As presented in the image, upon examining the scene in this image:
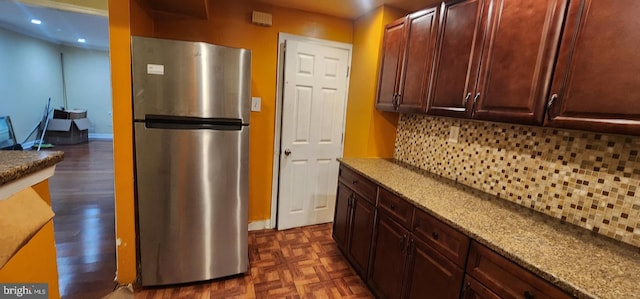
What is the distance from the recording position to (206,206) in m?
1.86

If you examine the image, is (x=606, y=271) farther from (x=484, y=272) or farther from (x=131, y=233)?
(x=131, y=233)

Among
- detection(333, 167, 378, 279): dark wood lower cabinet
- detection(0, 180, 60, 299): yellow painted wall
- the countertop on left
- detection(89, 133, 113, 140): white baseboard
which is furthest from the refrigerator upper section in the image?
detection(89, 133, 113, 140): white baseboard

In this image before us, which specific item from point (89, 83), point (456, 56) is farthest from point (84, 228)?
point (89, 83)

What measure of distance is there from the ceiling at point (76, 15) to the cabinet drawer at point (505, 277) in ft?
6.32

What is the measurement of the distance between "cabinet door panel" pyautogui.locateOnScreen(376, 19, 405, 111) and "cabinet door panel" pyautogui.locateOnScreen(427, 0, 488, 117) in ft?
1.28

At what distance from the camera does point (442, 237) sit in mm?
1320

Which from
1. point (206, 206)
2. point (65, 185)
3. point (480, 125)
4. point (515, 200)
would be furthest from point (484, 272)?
point (65, 185)

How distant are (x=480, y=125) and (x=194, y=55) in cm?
190

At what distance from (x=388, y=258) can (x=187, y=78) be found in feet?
5.64

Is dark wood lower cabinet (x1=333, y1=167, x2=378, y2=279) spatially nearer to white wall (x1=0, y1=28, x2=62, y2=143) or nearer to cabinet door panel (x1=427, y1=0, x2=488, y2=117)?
cabinet door panel (x1=427, y1=0, x2=488, y2=117)

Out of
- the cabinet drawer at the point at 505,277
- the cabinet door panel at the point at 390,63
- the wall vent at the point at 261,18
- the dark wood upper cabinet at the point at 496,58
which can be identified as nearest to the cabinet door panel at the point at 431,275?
the cabinet drawer at the point at 505,277

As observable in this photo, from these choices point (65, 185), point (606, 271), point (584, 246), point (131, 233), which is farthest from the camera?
point (65, 185)

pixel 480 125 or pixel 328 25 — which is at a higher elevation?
pixel 328 25

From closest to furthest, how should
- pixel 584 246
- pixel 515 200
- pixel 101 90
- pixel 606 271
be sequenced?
pixel 606 271, pixel 584 246, pixel 515 200, pixel 101 90
